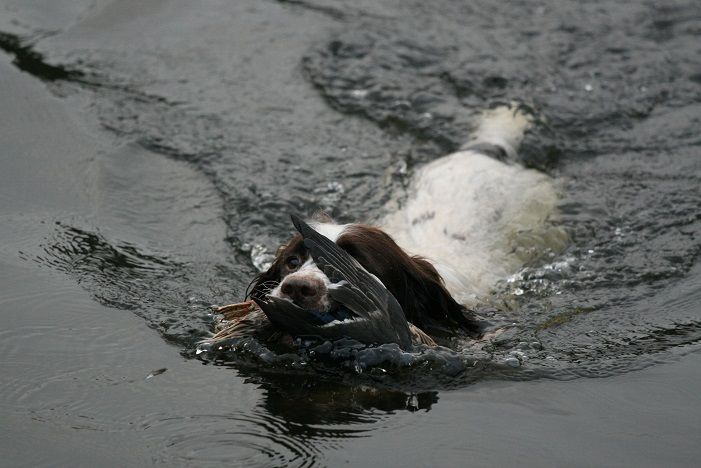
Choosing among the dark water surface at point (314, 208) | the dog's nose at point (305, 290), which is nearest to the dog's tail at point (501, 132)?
the dark water surface at point (314, 208)

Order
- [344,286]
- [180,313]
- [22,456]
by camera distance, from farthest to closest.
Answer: [180,313] → [344,286] → [22,456]

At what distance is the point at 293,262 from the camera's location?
4.52 m

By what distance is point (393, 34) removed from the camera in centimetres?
805

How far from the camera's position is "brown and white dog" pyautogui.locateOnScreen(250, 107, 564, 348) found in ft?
14.8

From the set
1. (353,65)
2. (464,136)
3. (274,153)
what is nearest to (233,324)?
(274,153)

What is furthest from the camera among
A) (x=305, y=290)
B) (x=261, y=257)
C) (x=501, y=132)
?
(x=501, y=132)

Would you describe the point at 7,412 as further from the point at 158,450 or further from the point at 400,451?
the point at 400,451

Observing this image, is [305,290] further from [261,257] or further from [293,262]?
[261,257]

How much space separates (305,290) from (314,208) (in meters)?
2.16

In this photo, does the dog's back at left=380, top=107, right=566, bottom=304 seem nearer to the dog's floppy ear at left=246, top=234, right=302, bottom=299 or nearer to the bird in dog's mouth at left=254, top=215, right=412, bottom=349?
the dog's floppy ear at left=246, top=234, right=302, bottom=299

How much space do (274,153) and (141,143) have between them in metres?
0.80

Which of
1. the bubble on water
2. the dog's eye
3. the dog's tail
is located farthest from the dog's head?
the dog's tail

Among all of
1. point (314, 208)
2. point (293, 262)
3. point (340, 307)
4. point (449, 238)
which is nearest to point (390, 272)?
point (293, 262)

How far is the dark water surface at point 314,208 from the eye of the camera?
3.62 meters
